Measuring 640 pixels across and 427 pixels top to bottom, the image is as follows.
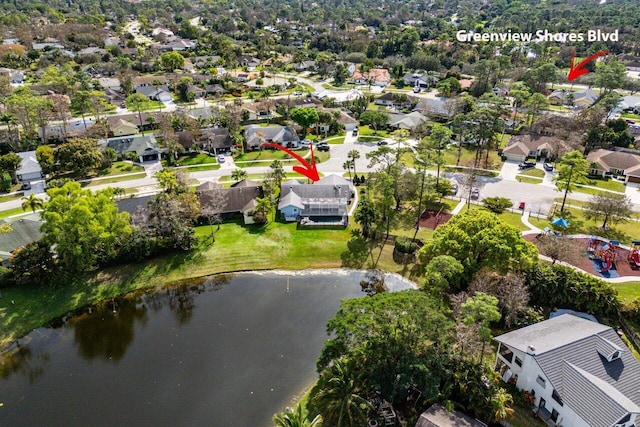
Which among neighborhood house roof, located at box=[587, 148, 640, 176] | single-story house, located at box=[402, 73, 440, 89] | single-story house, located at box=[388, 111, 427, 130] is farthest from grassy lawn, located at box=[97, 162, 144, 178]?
single-story house, located at box=[402, 73, 440, 89]

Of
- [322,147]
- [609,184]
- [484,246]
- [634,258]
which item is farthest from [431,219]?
[609,184]

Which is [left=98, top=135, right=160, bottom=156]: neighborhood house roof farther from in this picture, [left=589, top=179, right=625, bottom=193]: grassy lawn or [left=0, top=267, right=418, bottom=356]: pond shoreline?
[left=589, top=179, right=625, bottom=193]: grassy lawn

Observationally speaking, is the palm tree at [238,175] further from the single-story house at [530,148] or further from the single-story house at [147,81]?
the single-story house at [147,81]

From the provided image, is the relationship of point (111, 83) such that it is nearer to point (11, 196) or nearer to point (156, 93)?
point (156, 93)

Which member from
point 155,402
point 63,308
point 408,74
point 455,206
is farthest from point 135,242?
point 408,74

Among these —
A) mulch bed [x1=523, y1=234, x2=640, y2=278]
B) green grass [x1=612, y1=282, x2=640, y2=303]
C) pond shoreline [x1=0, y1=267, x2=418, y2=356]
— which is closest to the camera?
pond shoreline [x1=0, y1=267, x2=418, y2=356]

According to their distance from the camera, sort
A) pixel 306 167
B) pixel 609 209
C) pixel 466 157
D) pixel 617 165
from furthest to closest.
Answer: pixel 466 157
pixel 306 167
pixel 617 165
pixel 609 209
